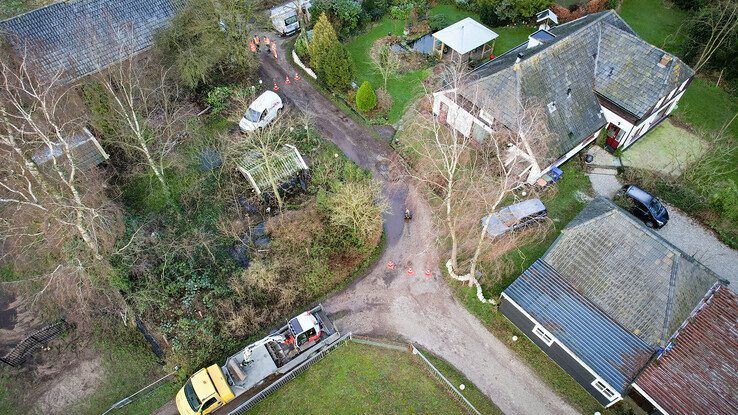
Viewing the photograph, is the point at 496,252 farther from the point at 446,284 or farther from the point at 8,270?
the point at 8,270

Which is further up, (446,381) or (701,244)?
(446,381)

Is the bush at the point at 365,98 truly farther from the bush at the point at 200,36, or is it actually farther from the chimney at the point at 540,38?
the chimney at the point at 540,38

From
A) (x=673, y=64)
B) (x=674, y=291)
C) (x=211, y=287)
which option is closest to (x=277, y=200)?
(x=211, y=287)

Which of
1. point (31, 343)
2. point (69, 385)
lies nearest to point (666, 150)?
point (69, 385)

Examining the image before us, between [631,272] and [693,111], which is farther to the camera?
[693,111]

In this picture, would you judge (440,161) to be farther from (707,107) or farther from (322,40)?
(707,107)

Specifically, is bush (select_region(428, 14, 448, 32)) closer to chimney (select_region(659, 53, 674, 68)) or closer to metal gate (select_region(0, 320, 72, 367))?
chimney (select_region(659, 53, 674, 68))

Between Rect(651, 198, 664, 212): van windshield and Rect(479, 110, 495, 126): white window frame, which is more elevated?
Rect(479, 110, 495, 126): white window frame

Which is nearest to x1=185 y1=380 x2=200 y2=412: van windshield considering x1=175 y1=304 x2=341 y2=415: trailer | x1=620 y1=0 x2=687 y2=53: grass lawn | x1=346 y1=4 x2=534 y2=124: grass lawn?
x1=175 y1=304 x2=341 y2=415: trailer
